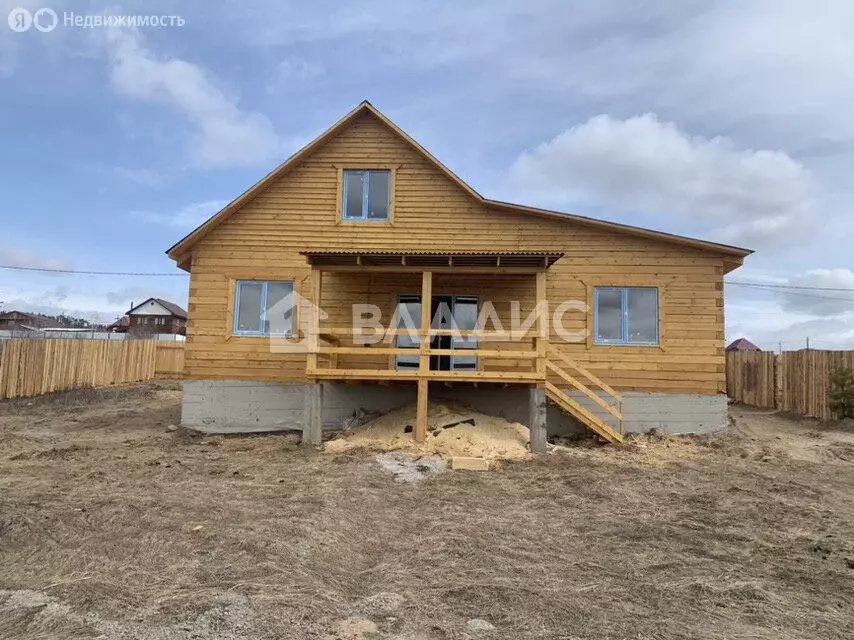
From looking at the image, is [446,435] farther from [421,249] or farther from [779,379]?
[779,379]

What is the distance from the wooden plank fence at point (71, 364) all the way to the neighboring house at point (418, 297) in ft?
32.2

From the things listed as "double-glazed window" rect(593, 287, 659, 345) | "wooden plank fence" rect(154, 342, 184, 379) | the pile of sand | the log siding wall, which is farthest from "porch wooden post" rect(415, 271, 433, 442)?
"wooden plank fence" rect(154, 342, 184, 379)

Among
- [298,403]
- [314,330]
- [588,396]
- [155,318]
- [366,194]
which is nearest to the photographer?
[314,330]

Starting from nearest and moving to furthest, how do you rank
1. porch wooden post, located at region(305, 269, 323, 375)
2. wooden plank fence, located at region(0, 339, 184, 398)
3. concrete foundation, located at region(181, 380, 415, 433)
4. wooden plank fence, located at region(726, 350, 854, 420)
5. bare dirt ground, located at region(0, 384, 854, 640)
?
bare dirt ground, located at region(0, 384, 854, 640), porch wooden post, located at region(305, 269, 323, 375), concrete foundation, located at region(181, 380, 415, 433), wooden plank fence, located at region(726, 350, 854, 420), wooden plank fence, located at region(0, 339, 184, 398)

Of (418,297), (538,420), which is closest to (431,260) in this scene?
(418,297)

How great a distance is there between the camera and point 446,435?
11.4 metres

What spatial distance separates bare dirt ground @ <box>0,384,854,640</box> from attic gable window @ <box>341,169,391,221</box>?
5.97 meters

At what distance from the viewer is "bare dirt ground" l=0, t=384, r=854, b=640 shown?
14.5 feet

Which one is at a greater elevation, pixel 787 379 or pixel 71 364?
pixel 787 379

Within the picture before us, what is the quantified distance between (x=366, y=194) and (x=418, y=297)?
2.85 m

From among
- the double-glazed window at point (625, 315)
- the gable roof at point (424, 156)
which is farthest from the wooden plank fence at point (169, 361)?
the double-glazed window at point (625, 315)

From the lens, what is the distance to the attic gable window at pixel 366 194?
46.2 feet

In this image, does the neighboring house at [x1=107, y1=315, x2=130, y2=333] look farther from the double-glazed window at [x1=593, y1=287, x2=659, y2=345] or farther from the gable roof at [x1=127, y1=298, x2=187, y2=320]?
the double-glazed window at [x1=593, y1=287, x2=659, y2=345]

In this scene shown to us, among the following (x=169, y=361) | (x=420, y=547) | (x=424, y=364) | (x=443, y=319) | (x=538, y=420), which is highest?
(x=443, y=319)
